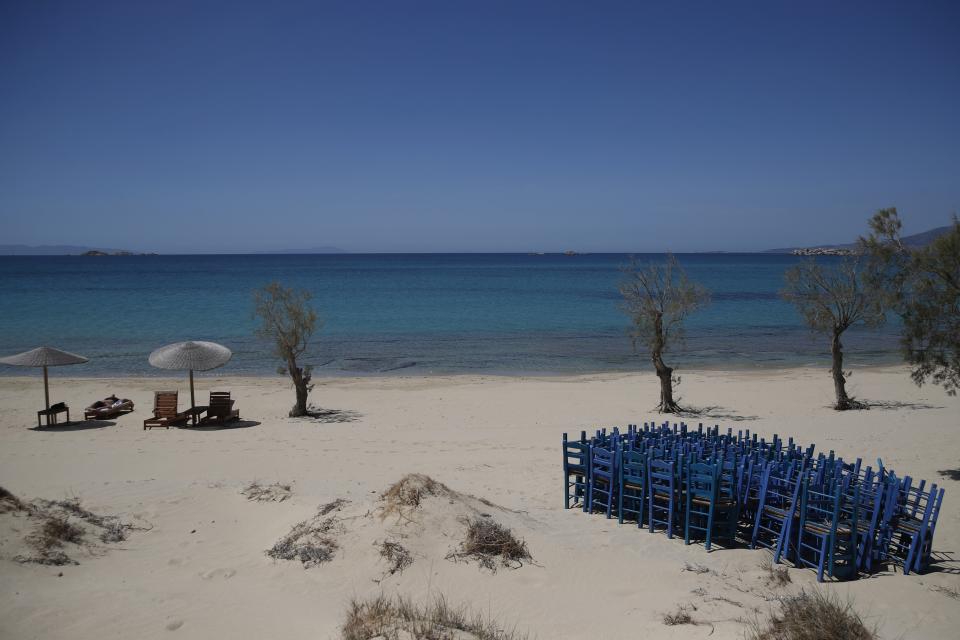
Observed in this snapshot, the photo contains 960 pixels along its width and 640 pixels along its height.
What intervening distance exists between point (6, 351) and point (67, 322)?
1141 cm

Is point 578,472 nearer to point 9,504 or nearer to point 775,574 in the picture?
point 775,574

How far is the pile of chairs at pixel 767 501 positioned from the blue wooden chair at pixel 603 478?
2cm

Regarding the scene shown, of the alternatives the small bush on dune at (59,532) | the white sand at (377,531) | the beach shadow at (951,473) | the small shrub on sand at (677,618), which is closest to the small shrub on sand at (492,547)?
the white sand at (377,531)

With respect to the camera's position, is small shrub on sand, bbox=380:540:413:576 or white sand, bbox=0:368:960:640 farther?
small shrub on sand, bbox=380:540:413:576

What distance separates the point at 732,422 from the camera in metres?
17.4

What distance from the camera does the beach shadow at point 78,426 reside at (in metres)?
16.2

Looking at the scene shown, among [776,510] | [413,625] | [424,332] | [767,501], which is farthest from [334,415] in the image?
[424,332]

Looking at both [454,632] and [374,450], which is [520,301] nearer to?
[374,450]

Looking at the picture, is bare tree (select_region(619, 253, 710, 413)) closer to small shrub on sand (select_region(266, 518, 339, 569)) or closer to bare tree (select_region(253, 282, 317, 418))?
bare tree (select_region(253, 282, 317, 418))

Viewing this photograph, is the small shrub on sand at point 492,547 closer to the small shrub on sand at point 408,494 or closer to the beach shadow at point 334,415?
the small shrub on sand at point 408,494

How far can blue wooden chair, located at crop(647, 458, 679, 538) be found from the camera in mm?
9102

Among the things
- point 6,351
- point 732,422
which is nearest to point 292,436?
point 732,422

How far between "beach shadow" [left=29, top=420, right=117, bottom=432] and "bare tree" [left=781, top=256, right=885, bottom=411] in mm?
20920

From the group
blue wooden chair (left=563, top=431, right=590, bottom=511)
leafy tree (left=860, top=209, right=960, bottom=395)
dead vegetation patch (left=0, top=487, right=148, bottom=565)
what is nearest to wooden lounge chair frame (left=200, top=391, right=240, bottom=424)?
dead vegetation patch (left=0, top=487, right=148, bottom=565)
